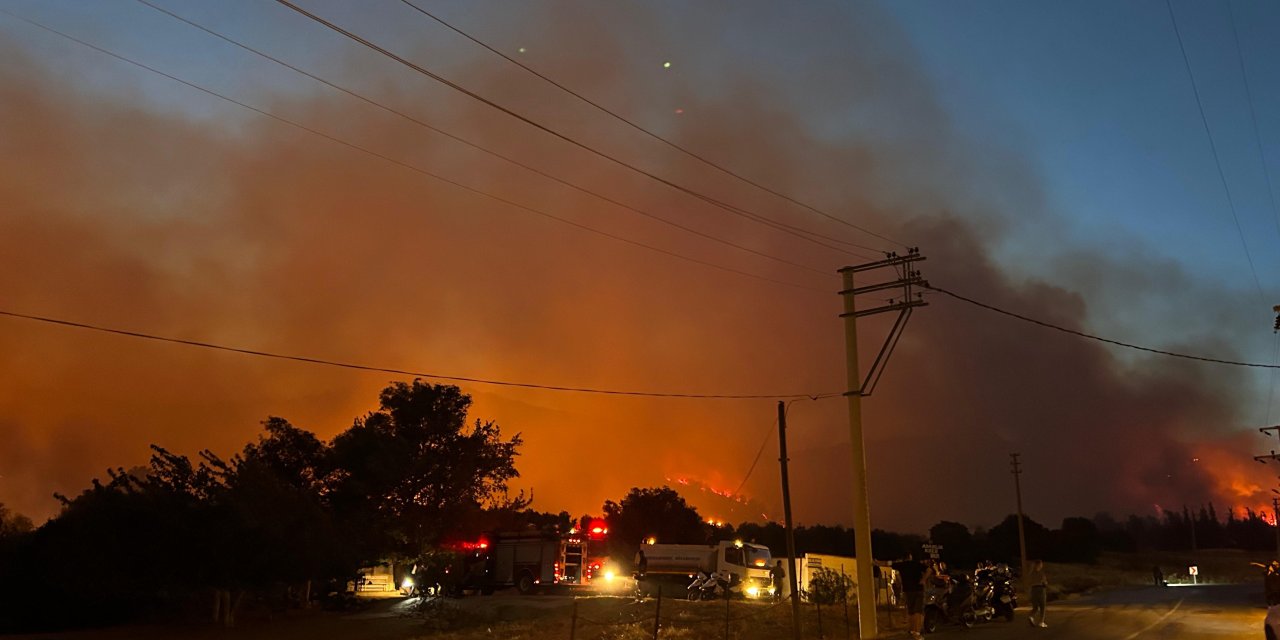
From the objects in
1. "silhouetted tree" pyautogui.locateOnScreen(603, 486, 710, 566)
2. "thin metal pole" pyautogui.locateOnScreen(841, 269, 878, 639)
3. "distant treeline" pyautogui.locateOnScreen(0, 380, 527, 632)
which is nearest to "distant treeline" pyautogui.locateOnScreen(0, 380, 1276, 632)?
"distant treeline" pyautogui.locateOnScreen(0, 380, 527, 632)

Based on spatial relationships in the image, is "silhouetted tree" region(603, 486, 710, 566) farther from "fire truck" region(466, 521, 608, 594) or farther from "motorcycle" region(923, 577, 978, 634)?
"motorcycle" region(923, 577, 978, 634)

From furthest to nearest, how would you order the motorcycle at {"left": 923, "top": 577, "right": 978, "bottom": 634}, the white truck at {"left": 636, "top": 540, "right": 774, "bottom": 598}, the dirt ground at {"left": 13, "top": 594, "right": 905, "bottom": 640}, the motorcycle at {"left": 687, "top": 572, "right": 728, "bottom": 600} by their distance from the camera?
the white truck at {"left": 636, "top": 540, "right": 774, "bottom": 598}, the motorcycle at {"left": 687, "top": 572, "right": 728, "bottom": 600}, the motorcycle at {"left": 923, "top": 577, "right": 978, "bottom": 634}, the dirt ground at {"left": 13, "top": 594, "right": 905, "bottom": 640}

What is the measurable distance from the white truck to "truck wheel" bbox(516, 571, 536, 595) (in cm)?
580

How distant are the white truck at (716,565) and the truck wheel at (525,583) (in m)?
5.80

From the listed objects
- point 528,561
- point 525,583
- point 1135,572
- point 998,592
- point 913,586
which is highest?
point 913,586

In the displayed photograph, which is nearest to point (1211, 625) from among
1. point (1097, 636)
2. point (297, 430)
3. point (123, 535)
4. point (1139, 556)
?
point (1097, 636)

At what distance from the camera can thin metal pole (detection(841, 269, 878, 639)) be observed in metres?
21.0

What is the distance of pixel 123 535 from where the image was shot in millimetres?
28984

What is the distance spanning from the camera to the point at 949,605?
79.3 ft

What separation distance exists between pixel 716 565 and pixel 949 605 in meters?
21.0

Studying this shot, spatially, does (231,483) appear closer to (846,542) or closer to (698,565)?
(698,565)

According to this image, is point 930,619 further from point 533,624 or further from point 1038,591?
point 533,624

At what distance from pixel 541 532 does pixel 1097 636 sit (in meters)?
31.7

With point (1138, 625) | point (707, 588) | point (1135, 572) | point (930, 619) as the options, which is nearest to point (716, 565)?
point (707, 588)
